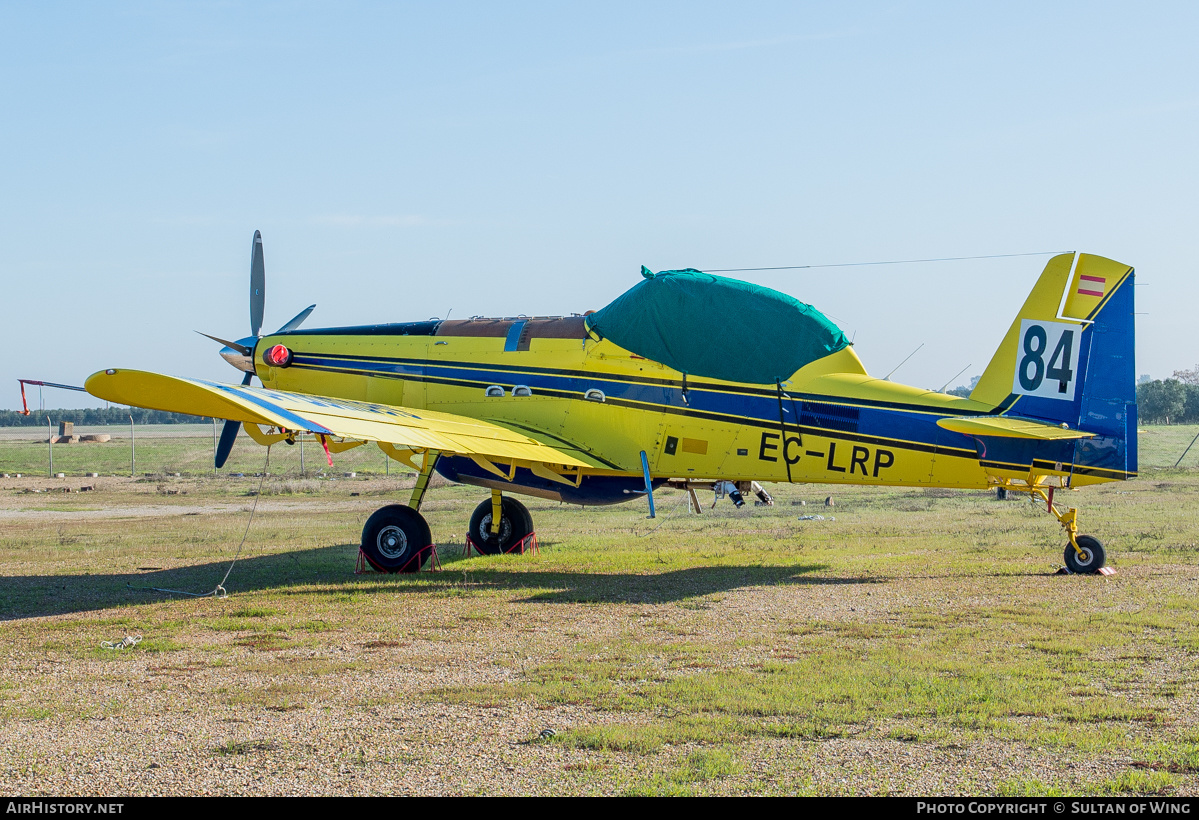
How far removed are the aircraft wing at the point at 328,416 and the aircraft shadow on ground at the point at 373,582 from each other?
150 centimetres

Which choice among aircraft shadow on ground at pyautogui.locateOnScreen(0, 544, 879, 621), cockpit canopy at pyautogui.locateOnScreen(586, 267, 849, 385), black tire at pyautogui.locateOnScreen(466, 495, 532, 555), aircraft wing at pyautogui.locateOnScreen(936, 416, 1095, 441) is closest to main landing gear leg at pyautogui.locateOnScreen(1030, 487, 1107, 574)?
aircraft wing at pyautogui.locateOnScreen(936, 416, 1095, 441)

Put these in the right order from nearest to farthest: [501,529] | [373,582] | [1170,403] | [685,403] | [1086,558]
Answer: [1086,558] < [373,582] < [685,403] < [501,529] < [1170,403]

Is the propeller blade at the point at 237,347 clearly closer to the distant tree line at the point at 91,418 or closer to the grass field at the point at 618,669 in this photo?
the grass field at the point at 618,669

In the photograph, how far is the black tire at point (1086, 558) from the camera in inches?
434

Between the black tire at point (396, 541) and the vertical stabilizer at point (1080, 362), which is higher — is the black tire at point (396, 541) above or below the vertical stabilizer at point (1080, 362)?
below

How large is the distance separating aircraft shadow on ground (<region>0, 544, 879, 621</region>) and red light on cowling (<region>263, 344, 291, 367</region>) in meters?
3.01

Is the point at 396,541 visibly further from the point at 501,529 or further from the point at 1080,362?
the point at 1080,362

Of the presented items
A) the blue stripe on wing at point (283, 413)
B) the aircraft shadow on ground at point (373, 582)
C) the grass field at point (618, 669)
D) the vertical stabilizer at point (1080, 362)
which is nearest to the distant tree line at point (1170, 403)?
the grass field at point (618, 669)

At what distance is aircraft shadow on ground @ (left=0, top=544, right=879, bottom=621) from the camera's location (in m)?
10.4

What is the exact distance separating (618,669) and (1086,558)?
6500 millimetres

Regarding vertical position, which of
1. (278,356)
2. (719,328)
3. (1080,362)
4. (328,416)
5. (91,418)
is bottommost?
(91,418)

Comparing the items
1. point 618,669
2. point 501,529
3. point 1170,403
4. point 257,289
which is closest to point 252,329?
point 257,289

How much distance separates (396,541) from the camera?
12.4 meters
